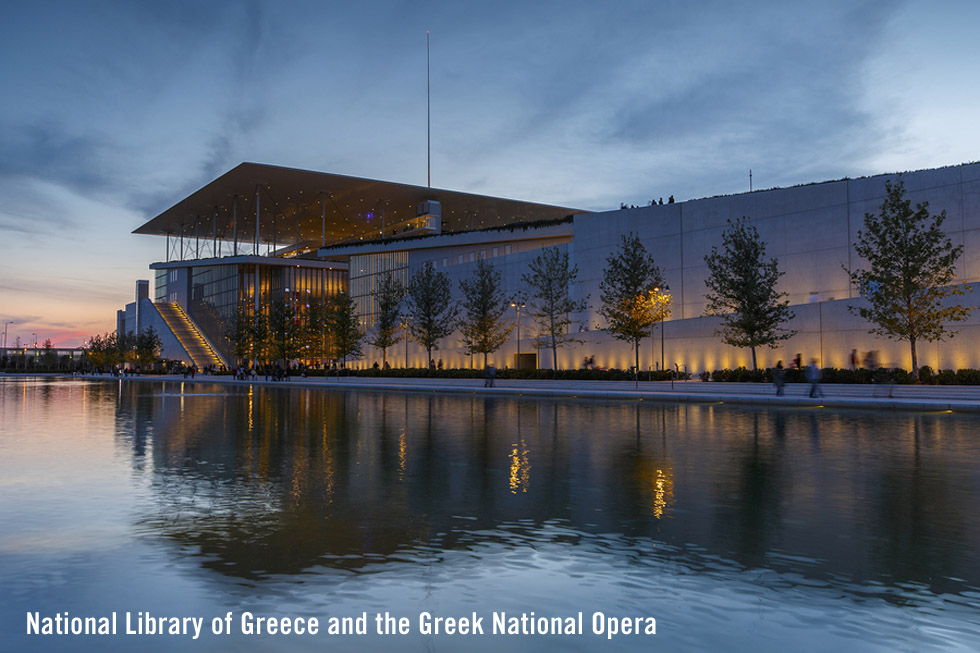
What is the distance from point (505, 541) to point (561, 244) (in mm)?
52464

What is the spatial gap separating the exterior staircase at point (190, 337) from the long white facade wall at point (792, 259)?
5893cm

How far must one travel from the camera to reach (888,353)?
35.4 metres

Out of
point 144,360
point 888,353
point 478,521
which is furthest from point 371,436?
point 144,360

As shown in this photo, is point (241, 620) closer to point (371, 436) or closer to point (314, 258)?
point (371, 436)

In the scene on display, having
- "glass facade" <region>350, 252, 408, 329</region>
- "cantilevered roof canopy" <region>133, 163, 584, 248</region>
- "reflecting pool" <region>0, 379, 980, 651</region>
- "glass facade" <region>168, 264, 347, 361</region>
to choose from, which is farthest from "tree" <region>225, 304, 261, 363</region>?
"reflecting pool" <region>0, 379, 980, 651</region>

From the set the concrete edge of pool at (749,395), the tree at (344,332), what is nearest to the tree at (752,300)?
the concrete edge of pool at (749,395)

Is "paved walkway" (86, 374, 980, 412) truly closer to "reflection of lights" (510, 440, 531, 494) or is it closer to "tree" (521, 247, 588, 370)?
"tree" (521, 247, 588, 370)

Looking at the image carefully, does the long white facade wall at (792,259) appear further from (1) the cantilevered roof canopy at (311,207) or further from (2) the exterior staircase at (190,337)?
(2) the exterior staircase at (190,337)

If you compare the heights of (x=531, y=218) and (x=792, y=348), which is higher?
(x=531, y=218)

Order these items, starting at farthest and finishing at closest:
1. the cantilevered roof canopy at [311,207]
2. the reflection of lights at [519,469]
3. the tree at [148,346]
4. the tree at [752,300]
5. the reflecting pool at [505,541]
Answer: the tree at [148,346] < the cantilevered roof canopy at [311,207] < the tree at [752,300] < the reflection of lights at [519,469] < the reflecting pool at [505,541]

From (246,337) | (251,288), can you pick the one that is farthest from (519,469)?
(251,288)

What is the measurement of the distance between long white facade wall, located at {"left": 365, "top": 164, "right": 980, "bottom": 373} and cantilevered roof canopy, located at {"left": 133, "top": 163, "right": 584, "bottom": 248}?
95.6 feet

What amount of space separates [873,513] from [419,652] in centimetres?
590

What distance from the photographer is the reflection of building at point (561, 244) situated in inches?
1474
